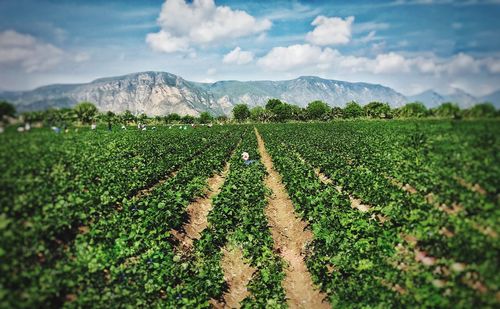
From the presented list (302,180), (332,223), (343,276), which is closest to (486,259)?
(343,276)

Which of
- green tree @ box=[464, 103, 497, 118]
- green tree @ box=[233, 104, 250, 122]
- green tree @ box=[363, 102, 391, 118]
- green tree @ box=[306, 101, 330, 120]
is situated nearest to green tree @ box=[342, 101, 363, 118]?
green tree @ box=[363, 102, 391, 118]

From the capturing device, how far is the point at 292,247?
1027cm

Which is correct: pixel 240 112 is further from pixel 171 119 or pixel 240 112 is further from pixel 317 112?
pixel 317 112

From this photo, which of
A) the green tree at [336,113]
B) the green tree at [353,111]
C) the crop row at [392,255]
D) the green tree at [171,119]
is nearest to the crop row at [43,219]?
the crop row at [392,255]

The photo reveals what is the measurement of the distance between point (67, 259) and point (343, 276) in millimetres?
6350

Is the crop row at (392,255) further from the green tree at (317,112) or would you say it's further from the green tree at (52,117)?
the green tree at (317,112)

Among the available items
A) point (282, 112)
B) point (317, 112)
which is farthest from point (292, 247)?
point (282, 112)

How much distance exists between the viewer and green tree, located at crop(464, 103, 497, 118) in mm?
5340

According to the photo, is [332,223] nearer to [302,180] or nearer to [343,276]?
[343,276]

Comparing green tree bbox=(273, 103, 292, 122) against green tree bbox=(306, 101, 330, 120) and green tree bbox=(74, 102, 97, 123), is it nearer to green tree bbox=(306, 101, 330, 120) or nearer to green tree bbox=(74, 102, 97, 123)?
green tree bbox=(306, 101, 330, 120)

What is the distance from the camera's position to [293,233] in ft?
36.9

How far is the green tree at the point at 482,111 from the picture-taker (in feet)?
17.5

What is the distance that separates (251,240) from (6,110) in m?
7.02

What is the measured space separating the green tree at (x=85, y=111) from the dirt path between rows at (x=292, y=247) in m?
6.64
